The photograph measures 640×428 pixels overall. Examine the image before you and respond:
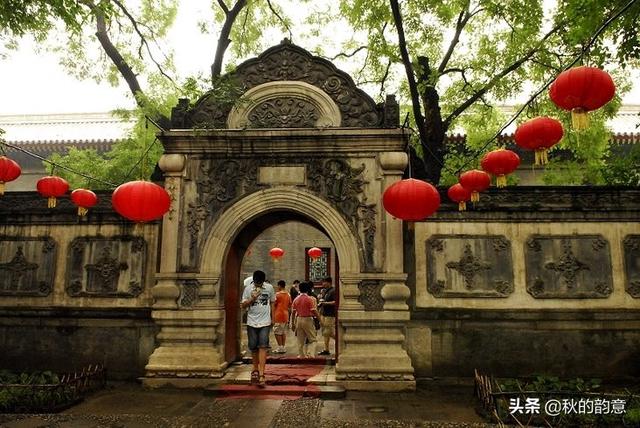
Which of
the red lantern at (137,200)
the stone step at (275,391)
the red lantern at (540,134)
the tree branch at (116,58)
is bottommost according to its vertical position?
the stone step at (275,391)

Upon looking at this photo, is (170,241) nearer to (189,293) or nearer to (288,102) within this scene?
(189,293)

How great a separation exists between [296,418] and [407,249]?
3.36 meters

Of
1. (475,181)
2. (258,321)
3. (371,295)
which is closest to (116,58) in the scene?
(258,321)

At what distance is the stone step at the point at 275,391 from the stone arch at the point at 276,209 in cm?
182

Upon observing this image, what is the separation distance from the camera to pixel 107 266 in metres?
8.45

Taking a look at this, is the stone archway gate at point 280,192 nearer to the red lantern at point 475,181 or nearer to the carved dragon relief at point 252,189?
the carved dragon relief at point 252,189

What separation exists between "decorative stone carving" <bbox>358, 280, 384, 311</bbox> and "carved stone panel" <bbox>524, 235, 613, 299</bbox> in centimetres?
245

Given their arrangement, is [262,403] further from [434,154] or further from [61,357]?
[434,154]

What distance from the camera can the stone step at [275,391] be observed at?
278 inches

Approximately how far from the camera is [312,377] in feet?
25.8

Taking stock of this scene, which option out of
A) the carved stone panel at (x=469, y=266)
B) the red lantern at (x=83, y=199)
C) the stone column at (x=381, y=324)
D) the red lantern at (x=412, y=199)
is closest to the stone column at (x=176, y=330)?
the red lantern at (x=83, y=199)

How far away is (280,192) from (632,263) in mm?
5893

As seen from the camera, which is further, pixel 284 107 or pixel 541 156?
pixel 284 107

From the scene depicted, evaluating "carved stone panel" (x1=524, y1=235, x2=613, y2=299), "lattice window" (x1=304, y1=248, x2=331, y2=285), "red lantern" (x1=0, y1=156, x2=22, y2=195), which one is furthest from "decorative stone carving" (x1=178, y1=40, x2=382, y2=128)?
"lattice window" (x1=304, y1=248, x2=331, y2=285)
